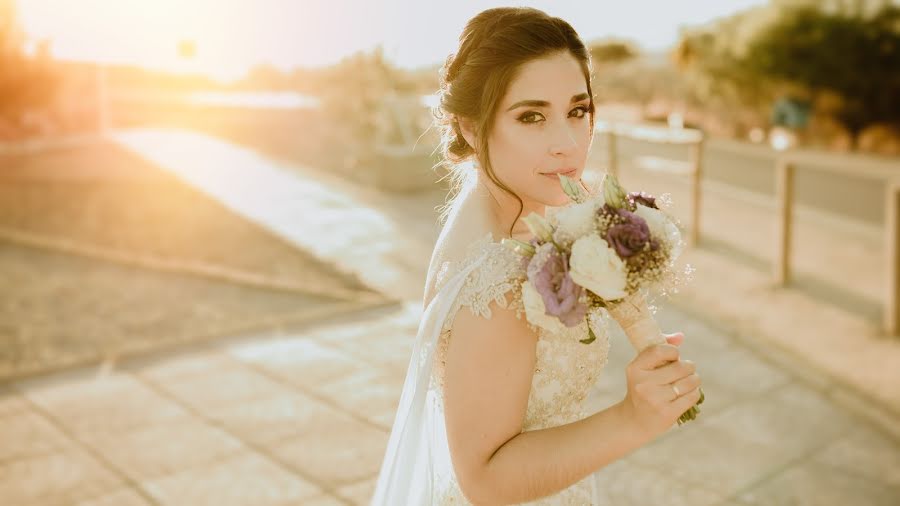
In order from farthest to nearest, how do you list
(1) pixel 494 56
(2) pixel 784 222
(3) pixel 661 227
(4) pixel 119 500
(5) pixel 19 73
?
(5) pixel 19 73, (2) pixel 784 222, (4) pixel 119 500, (1) pixel 494 56, (3) pixel 661 227

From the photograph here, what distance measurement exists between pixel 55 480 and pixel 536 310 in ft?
10.6

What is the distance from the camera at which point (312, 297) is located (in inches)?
278

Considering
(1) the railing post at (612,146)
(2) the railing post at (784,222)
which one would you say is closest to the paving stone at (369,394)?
(2) the railing post at (784,222)

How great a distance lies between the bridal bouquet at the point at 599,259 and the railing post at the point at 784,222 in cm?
621

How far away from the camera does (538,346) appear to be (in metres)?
1.86

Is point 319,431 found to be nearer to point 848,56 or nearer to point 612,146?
point 612,146

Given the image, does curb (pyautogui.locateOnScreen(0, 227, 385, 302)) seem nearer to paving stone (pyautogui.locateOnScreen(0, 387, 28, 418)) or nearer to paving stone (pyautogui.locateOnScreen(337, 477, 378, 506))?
paving stone (pyautogui.locateOnScreen(0, 387, 28, 418))

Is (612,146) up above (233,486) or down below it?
above

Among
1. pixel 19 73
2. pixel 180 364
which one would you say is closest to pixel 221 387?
pixel 180 364

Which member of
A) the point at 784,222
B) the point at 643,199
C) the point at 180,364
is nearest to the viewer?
the point at 643,199

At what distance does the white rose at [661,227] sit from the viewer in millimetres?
1590

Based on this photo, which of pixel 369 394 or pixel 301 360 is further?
pixel 301 360

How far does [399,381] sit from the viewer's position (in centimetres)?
516

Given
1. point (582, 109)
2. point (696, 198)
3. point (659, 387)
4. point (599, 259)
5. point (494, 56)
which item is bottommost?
point (696, 198)
